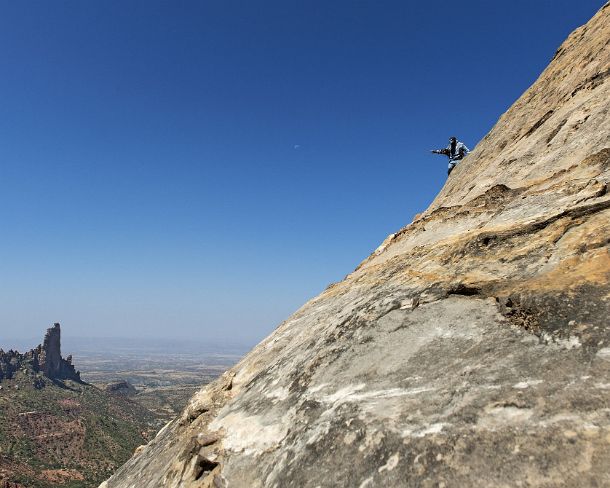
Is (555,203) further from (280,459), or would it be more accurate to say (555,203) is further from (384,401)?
(280,459)

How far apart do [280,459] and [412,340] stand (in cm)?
305

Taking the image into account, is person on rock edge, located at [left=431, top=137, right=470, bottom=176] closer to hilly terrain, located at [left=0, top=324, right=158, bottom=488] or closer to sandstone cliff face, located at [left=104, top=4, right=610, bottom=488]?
sandstone cliff face, located at [left=104, top=4, right=610, bottom=488]

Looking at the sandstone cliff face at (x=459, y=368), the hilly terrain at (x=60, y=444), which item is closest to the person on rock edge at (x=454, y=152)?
the sandstone cliff face at (x=459, y=368)

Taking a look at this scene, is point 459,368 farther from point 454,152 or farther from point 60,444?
point 60,444

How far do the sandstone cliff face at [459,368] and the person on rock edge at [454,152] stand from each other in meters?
13.0

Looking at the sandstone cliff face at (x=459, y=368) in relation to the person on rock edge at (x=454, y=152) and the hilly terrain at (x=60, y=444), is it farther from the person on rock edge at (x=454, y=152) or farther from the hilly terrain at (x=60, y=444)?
the hilly terrain at (x=60, y=444)

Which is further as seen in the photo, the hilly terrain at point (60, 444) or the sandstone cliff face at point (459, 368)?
the hilly terrain at point (60, 444)

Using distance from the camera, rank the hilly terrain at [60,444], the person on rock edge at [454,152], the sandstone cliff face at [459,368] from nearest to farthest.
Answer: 1. the sandstone cliff face at [459,368]
2. the person on rock edge at [454,152]
3. the hilly terrain at [60,444]

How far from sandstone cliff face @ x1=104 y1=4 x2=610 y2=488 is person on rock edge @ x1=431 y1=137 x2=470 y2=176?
1301cm

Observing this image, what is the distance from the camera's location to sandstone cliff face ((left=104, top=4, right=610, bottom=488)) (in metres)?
5.54

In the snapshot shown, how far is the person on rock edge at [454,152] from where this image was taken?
1050 inches

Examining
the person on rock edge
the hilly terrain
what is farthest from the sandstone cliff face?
the hilly terrain

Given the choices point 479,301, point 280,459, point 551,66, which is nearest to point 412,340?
point 479,301

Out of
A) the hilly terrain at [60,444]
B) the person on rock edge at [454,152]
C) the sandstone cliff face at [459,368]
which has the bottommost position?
the hilly terrain at [60,444]
